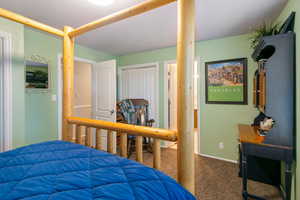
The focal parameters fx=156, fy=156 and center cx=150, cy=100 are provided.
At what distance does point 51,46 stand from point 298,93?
360 cm

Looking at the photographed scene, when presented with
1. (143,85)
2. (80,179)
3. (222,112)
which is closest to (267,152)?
(222,112)

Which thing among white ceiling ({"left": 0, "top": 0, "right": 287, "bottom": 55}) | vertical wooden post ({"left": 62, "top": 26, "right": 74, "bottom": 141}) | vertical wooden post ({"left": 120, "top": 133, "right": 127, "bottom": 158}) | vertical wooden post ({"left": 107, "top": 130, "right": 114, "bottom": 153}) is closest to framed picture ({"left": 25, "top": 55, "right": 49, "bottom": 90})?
white ceiling ({"left": 0, "top": 0, "right": 287, "bottom": 55})

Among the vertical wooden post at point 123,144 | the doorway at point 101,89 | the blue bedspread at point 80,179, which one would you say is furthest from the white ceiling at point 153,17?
the blue bedspread at point 80,179

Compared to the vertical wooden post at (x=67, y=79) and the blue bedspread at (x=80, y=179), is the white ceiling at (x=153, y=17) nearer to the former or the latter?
the vertical wooden post at (x=67, y=79)

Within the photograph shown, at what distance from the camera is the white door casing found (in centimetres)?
322

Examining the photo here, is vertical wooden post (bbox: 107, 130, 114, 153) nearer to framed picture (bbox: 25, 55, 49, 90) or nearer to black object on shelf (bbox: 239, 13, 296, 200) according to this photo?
black object on shelf (bbox: 239, 13, 296, 200)

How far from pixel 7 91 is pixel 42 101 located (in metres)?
0.79

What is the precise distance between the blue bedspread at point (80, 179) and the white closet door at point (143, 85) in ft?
8.88

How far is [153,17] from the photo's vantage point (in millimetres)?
2150

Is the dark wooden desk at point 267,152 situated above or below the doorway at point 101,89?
below

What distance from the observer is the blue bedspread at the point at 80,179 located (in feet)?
2.23

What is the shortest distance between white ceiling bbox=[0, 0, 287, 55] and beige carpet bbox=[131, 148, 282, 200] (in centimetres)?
229

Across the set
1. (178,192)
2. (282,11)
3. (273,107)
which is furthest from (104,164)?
(282,11)

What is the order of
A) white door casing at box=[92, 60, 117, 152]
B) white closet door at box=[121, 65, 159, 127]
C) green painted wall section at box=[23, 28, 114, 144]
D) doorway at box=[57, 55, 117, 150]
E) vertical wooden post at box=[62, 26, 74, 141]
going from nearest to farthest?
vertical wooden post at box=[62, 26, 74, 141] → green painted wall section at box=[23, 28, 114, 144] → doorway at box=[57, 55, 117, 150] → white door casing at box=[92, 60, 117, 152] → white closet door at box=[121, 65, 159, 127]
